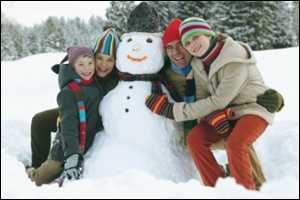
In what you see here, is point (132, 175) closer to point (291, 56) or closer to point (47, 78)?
point (47, 78)

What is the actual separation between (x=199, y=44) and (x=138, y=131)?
77 cm

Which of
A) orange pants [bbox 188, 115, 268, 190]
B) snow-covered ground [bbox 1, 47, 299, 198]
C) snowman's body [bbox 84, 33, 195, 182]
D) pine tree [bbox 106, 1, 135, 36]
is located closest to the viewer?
snow-covered ground [bbox 1, 47, 299, 198]

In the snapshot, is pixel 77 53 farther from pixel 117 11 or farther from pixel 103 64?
pixel 117 11

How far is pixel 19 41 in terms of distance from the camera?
42.2 m

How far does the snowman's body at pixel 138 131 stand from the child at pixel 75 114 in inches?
4.1

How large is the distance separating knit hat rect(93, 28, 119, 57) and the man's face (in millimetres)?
435

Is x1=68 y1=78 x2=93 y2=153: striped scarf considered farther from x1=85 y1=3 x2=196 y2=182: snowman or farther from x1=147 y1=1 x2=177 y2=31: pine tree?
x1=147 y1=1 x2=177 y2=31: pine tree

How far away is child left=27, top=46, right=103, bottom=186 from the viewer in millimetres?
3264

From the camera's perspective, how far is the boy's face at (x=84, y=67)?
135 inches

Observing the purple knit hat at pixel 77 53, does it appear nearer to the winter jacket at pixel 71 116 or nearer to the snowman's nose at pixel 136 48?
the winter jacket at pixel 71 116

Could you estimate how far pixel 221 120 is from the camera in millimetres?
3008

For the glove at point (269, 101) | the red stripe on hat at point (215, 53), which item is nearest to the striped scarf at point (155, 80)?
the red stripe on hat at point (215, 53)

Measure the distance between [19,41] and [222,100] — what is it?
41763 mm

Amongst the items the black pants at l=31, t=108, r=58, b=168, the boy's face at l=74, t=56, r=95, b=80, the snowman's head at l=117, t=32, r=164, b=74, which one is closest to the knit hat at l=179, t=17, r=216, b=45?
the snowman's head at l=117, t=32, r=164, b=74
